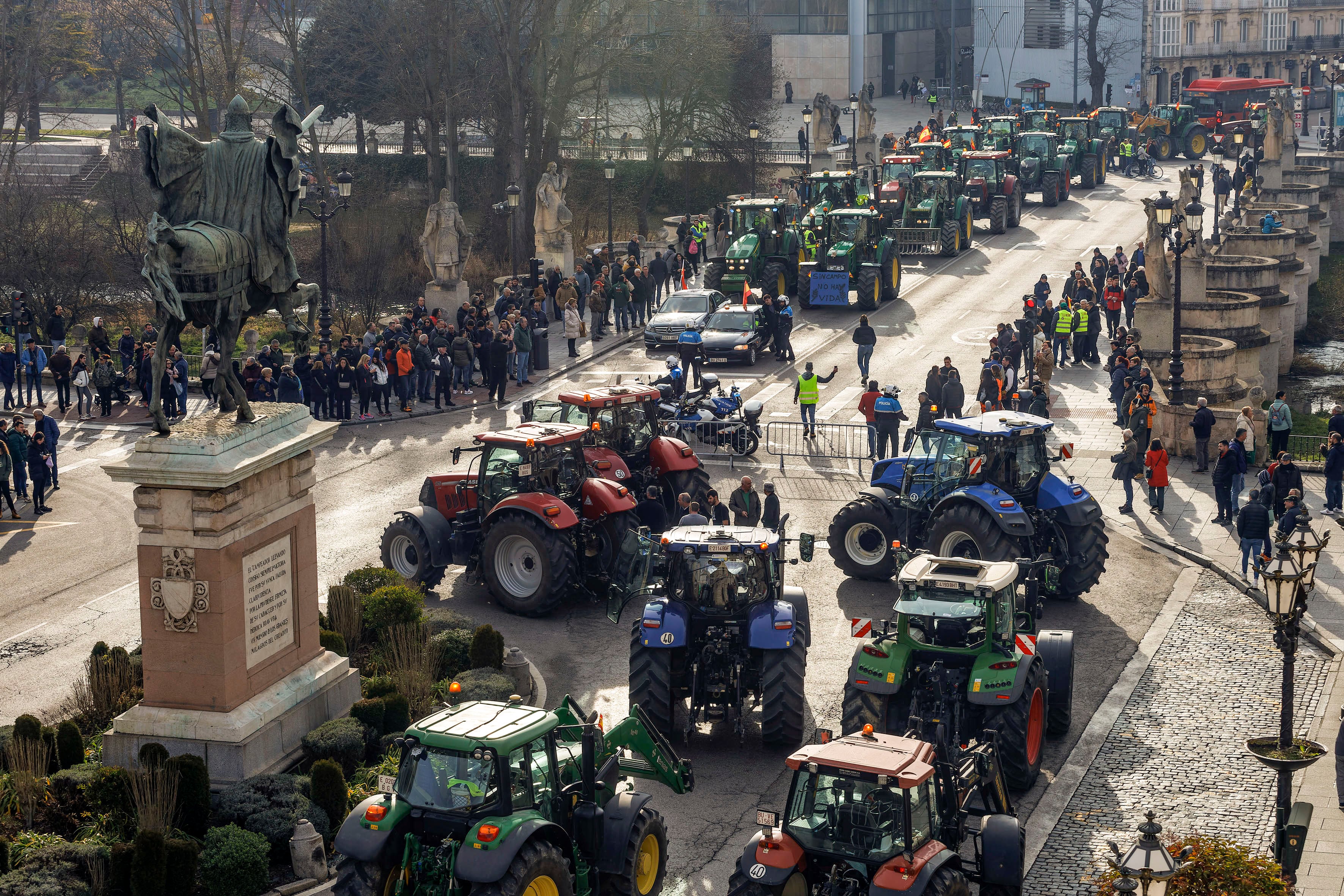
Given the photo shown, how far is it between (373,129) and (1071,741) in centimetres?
5445

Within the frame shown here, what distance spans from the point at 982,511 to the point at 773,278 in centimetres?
2240

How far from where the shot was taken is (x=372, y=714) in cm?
1697

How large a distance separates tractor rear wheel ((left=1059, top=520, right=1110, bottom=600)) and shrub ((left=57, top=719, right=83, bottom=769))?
1282 centimetres

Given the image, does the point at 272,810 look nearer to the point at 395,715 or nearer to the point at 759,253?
the point at 395,715

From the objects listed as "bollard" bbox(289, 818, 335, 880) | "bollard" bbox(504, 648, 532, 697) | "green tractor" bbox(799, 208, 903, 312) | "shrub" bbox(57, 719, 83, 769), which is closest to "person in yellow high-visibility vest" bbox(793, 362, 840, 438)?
"green tractor" bbox(799, 208, 903, 312)

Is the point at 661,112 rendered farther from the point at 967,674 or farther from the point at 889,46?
the point at 967,674

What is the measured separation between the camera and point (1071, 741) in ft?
59.2

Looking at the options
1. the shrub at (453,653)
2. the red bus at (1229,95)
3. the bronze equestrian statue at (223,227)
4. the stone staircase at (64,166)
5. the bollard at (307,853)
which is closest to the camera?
the bollard at (307,853)

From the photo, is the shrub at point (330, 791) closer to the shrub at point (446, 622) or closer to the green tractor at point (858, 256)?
the shrub at point (446, 622)

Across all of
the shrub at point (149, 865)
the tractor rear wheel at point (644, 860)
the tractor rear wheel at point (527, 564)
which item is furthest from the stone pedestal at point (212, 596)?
the tractor rear wheel at point (527, 564)

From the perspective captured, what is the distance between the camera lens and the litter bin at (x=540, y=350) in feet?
122

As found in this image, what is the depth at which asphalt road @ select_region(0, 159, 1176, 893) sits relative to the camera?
17484 millimetres

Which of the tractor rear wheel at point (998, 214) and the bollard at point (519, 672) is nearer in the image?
the bollard at point (519, 672)

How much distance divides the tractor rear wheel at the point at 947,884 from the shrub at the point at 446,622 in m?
8.61
